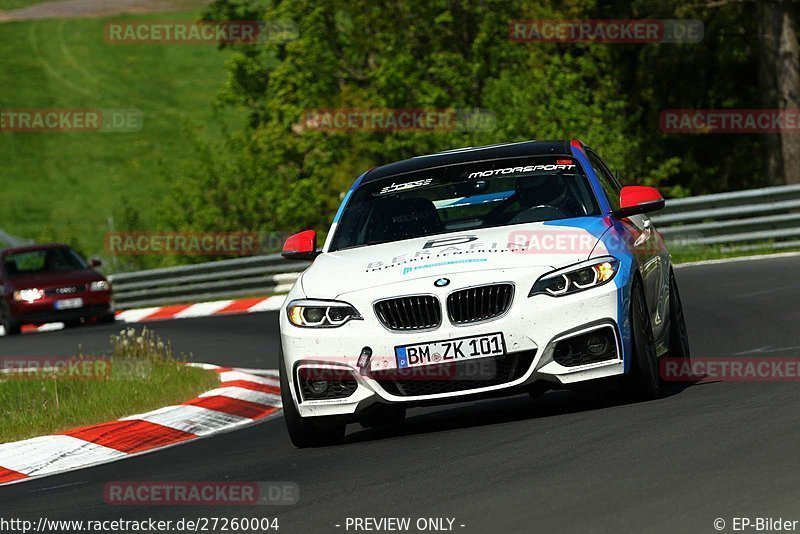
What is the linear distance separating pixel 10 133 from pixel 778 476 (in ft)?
267

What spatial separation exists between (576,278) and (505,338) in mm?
520

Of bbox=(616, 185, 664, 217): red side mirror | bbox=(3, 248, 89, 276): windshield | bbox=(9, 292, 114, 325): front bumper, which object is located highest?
bbox=(616, 185, 664, 217): red side mirror

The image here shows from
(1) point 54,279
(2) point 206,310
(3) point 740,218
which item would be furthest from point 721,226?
(1) point 54,279

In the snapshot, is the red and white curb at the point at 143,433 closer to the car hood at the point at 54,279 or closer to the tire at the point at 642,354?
the tire at the point at 642,354

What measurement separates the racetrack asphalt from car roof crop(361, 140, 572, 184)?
1555 mm

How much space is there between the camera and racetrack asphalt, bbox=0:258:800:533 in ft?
19.6

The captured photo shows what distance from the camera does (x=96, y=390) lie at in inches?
510

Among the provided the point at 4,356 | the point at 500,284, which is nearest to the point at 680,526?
the point at 500,284

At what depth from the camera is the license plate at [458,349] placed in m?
8.54

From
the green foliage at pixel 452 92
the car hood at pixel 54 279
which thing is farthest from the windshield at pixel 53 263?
the green foliage at pixel 452 92

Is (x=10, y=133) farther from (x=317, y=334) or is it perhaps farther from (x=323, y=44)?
(x=317, y=334)

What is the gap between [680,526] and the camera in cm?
548

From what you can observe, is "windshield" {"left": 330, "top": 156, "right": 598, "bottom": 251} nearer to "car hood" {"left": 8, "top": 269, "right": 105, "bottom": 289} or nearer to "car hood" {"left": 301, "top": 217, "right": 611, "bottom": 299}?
"car hood" {"left": 301, "top": 217, "right": 611, "bottom": 299}

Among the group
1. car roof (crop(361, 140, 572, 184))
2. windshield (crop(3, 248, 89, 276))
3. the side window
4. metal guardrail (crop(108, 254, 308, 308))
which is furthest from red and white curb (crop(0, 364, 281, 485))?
windshield (crop(3, 248, 89, 276))
